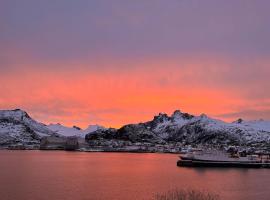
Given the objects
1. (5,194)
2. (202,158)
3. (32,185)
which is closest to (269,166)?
(202,158)

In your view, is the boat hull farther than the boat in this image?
No

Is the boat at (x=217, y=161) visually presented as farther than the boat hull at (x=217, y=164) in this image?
Yes

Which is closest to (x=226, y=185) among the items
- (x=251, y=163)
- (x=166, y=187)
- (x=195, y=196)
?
(x=166, y=187)

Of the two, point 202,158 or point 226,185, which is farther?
point 202,158

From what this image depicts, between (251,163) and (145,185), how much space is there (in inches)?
2394

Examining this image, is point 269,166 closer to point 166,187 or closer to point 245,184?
point 245,184

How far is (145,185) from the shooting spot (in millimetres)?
70750

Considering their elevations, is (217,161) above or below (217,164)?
above

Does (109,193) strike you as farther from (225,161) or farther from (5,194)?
(225,161)

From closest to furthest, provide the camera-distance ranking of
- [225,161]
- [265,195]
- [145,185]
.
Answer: [265,195] < [145,185] < [225,161]

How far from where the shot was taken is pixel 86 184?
68.4m

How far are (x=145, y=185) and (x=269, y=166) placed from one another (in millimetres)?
67087

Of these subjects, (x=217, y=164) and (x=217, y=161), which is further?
(x=217, y=161)

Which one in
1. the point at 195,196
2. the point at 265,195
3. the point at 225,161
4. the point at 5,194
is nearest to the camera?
the point at 195,196
